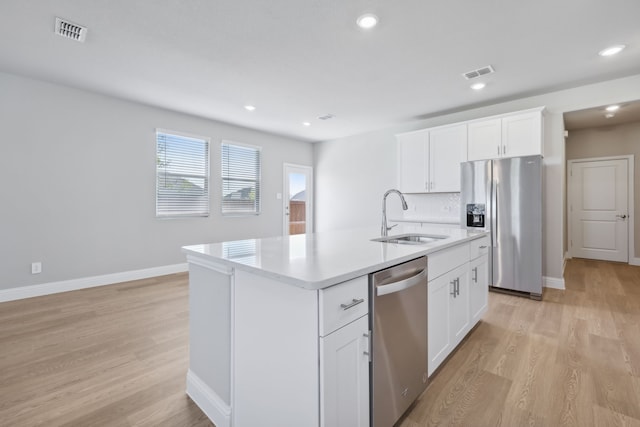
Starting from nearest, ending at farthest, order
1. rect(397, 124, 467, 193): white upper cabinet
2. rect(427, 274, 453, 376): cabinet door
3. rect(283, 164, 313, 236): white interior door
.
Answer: rect(427, 274, 453, 376): cabinet door
rect(397, 124, 467, 193): white upper cabinet
rect(283, 164, 313, 236): white interior door

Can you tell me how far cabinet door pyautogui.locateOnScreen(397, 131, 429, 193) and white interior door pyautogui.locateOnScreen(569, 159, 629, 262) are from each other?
3.67 meters

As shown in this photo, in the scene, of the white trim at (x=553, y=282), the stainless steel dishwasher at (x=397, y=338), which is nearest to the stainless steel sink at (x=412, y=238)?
the stainless steel dishwasher at (x=397, y=338)

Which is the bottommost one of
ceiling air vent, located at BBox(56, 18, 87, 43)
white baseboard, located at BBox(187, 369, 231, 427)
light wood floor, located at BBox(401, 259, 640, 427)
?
light wood floor, located at BBox(401, 259, 640, 427)

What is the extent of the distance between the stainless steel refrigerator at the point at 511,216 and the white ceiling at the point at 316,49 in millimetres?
1083

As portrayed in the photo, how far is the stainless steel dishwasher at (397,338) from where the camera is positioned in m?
1.26

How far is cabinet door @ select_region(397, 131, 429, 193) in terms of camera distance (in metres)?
4.72

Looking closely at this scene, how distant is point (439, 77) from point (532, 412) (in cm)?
329

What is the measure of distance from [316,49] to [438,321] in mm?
2585

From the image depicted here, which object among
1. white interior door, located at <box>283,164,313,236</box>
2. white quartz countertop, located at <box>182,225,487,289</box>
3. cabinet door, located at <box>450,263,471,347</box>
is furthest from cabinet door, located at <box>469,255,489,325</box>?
white interior door, located at <box>283,164,313,236</box>

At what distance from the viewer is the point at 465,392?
1759 mm

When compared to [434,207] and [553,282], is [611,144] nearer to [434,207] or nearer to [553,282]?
[553,282]

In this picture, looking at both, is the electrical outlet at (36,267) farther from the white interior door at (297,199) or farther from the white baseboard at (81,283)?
the white interior door at (297,199)

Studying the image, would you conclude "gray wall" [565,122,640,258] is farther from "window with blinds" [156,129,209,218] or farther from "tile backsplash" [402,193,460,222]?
"window with blinds" [156,129,209,218]

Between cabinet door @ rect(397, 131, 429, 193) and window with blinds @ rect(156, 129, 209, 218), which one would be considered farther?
cabinet door @ rect(397, 131, 429, 193)
